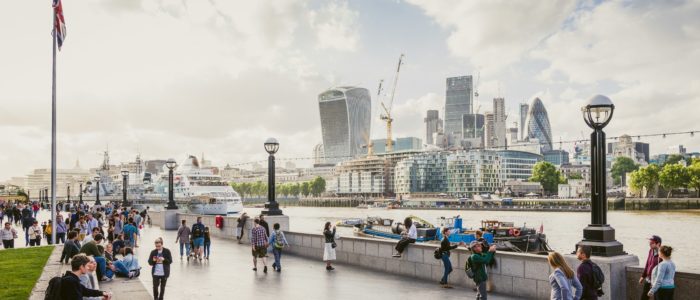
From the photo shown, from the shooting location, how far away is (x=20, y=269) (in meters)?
17.8

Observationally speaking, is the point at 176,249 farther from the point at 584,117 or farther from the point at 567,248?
the point at 567,248

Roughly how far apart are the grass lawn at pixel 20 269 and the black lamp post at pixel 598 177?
12165mm

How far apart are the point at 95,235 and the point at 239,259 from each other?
6.65 m

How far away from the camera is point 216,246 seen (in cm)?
2742

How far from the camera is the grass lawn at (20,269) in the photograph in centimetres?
1402

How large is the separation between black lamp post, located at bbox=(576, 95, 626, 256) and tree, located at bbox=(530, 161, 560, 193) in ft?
572

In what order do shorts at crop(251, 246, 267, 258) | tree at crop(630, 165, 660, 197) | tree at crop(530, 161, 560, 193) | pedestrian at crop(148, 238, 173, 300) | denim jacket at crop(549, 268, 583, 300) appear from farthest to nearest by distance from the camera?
tree at crop(530, 161, 560, 193), tree at crop(630, 165, 660, 197), shorts at crop(251, 246, 267, 258), pedestrian at crop(148, 238, 173, 300), denim jacket at crop(549, 268, 583, 300)

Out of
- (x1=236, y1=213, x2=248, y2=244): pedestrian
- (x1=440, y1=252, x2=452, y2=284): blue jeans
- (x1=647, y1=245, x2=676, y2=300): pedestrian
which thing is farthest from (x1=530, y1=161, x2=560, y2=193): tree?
(x1=647, y1=245, x2=676, y2=300): pedestrian

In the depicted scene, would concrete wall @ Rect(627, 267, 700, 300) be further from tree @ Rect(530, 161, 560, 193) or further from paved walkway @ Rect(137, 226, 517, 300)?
tree @ Rect(530, 161, 560, 193)

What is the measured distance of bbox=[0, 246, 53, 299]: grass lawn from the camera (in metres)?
14.0

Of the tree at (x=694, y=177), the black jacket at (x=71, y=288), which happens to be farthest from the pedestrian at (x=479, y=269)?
the tree at (x=694, y=177)

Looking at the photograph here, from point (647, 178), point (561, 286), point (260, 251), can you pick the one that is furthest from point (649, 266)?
point (647, 178)

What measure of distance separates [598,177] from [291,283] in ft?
28.6

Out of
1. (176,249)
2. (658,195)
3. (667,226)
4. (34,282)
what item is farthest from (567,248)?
(658,195)
